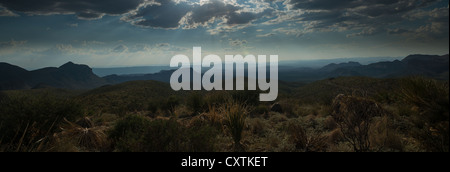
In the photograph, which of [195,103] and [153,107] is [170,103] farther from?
[195,103]

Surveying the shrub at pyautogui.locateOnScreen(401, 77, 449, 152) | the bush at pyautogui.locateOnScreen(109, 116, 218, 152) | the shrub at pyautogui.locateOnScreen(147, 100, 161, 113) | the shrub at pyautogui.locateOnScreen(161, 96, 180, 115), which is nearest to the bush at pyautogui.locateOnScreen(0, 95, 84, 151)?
the bush at pyautogui.locateOnScreen(109, 116, 218, 152)

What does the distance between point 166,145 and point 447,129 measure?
506 cm

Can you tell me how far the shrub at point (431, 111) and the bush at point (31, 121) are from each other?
7.85 metres

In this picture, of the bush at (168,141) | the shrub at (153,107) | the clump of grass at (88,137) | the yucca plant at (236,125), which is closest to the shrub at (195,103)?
the shrub at (153,107)

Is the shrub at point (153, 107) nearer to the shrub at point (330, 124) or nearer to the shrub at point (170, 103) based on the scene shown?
the shrub at point (170, 103)

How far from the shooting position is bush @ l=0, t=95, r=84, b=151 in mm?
5416

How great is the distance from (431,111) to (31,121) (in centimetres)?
932

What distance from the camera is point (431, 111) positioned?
3865 millimetres

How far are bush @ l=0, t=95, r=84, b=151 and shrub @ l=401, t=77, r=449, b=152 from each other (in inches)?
309

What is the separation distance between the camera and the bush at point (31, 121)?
5.42m
